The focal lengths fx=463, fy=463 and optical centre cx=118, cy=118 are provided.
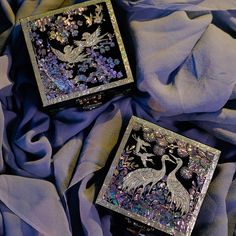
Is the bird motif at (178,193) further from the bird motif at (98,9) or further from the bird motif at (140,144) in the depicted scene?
the bird motif at (98,9)

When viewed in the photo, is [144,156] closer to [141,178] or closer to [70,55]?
[141,178]

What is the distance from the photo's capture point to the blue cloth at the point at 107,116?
680 millimetres

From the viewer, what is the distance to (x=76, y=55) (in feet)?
2.24

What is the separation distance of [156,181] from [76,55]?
0.72 ft

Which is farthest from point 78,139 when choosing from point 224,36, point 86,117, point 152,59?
point 224,36

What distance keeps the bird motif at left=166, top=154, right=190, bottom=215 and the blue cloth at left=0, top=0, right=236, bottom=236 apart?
0.06 m

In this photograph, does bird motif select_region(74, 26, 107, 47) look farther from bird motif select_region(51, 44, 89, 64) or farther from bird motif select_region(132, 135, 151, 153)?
bird motif select_region(132, 135, 151, 153)

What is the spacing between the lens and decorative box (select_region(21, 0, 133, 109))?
26.7 inches

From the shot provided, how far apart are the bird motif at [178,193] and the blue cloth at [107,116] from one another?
0.19 ft

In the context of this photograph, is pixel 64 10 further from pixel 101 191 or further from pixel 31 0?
pixel 101 191

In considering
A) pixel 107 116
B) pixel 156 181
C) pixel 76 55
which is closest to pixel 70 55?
Result: pixel 76 55

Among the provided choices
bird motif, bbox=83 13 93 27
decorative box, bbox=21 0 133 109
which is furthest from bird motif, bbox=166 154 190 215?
bird motif, bbox=83 13 93 27

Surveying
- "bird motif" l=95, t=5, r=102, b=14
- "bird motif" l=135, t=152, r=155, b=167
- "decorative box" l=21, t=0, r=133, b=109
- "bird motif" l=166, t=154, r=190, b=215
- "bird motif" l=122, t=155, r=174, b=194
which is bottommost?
"bird motif" l=166, t=154, r=190, b=215

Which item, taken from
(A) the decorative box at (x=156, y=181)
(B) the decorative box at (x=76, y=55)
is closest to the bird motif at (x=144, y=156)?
(A) the decorative box at (x=156, y=181)
